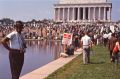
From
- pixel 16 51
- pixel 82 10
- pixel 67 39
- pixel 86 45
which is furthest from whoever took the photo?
pixel 82 10

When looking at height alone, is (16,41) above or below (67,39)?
above

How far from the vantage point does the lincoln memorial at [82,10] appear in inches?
6319

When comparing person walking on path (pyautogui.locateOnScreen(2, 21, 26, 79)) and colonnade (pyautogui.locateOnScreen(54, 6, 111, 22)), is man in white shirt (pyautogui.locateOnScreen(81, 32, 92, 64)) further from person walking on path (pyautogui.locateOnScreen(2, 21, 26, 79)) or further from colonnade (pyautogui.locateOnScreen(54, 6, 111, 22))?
colonnade (pyautogui.locateOnScreen(54, 6, 111, 22))

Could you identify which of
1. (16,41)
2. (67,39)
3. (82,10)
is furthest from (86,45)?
(82,10)

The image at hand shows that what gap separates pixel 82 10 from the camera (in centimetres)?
16450

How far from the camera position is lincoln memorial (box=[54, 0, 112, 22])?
16050cm

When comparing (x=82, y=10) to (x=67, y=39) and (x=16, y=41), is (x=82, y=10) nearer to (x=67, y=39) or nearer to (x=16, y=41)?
(x=67, y=39)

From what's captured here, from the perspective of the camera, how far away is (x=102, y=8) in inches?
6393

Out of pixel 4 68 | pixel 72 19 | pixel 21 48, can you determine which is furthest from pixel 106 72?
pixel 72 19

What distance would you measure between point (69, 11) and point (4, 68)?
14151 centimetres

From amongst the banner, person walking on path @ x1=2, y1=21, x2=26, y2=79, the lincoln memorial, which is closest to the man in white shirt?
the banner

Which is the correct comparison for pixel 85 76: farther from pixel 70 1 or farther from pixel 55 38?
pixel 70 1

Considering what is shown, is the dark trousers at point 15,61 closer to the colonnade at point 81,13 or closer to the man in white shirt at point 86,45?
the man in white shirt at point 86,45

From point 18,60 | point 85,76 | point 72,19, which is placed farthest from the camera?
point 72,19
